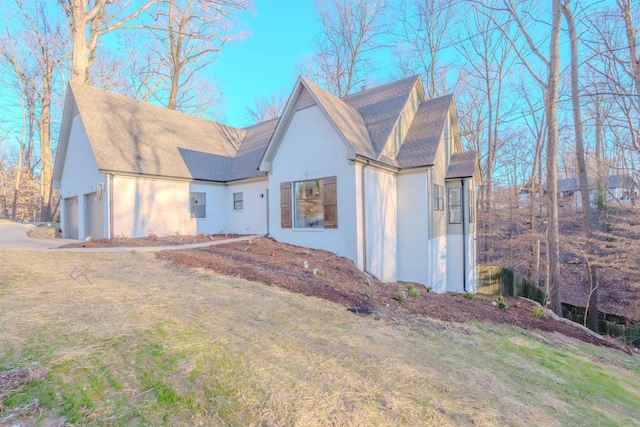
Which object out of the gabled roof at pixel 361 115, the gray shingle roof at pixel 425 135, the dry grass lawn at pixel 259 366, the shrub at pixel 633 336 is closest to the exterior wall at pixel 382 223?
the gabled roof at pixel 361 115

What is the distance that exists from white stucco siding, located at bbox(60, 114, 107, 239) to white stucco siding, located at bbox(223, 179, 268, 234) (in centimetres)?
531

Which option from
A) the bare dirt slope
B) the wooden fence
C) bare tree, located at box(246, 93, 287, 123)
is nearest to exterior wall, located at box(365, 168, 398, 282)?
the bare dirt slope

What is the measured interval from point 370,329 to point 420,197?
7.86 m

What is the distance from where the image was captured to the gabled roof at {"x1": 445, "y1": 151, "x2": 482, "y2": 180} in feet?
41.9

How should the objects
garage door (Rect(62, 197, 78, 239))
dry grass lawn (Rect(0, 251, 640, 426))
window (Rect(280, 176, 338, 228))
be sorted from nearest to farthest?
dry grass lawn (Rect(0, 251, 640, 426)) < window (Rect(280, 176, 338, 228)) < garage door (Rect(62, 197, 78, 239))

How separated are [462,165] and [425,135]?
2370 millimetres

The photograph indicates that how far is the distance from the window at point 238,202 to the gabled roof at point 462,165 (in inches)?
374

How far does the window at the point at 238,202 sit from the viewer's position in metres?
15.4

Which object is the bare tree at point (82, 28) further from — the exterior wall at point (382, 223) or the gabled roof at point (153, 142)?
the exterior wall at point (382, 223)

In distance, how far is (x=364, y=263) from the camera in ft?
33.0

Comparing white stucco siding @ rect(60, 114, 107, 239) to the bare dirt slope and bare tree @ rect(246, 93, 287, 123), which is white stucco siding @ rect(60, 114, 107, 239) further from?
bare tree @ rect(246, 93, 287, 123)

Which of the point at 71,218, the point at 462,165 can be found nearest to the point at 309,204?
the point at 462,165

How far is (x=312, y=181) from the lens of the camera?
36.8ft

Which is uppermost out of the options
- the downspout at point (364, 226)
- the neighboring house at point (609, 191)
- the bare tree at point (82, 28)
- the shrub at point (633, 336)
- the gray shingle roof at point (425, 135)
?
the bare tree at point (82, 28)
